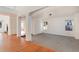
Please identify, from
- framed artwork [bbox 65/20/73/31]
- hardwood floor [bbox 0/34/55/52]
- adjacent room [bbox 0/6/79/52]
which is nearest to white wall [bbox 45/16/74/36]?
adjacent room [bbox 0/6/79/52]

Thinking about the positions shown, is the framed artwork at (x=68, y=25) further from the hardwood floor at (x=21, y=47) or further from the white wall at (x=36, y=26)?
the hardwood floor at (x=21, y=47)

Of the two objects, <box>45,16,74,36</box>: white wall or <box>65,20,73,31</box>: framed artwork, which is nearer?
<box>65,20,73,31</box>: framed artwork

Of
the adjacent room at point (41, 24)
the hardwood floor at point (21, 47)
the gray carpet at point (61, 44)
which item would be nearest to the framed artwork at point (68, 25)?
the adjacent room at point (41, 24)

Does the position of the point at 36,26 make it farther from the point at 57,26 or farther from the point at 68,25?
the point at 68,25

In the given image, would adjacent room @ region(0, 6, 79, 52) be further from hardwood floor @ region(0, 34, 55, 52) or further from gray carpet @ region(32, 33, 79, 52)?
hardwood floor @ region(0, 34, 55, 52)

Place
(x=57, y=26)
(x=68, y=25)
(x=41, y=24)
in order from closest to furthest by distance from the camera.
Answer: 1. (x=68, y=25)
2. (x=57, y=26)
3. (x=41, y=24)

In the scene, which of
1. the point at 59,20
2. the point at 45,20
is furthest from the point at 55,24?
the point at 45,20

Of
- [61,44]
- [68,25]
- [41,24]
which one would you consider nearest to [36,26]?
[41,24]

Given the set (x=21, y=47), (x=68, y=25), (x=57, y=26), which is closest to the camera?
(x=21, y=47)
